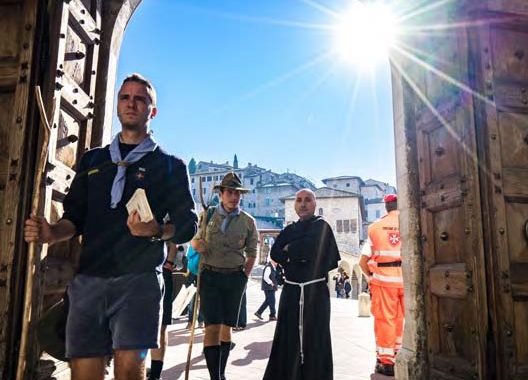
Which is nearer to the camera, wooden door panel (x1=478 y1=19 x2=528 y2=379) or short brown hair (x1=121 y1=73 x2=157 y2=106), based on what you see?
short brown hair (x1=121 y1=73 x2=157 y2=106)

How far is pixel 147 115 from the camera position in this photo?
255 cm

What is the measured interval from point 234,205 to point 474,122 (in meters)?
2.55

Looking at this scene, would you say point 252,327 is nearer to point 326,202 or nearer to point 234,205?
point 234,205

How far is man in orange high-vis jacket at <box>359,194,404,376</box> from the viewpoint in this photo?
518cm

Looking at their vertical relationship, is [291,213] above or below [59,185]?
above

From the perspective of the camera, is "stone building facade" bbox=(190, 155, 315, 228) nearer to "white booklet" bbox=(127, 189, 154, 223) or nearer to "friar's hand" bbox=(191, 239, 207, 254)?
"friar's hand" bbox=(191, 239, 207, 254)

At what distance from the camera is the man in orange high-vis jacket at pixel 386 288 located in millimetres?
5184

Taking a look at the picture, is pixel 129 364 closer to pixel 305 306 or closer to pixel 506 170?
pixel 305 306

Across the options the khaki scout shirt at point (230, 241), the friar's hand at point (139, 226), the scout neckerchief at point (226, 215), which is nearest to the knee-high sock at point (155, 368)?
Result: the khaki scout shirt at point (230, 241)

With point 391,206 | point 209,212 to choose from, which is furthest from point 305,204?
point 391,206

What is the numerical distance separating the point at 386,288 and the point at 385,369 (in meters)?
0.94

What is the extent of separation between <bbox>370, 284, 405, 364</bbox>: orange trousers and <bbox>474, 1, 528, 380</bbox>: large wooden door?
205cm

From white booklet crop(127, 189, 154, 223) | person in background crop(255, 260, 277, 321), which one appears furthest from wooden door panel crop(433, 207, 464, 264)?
person in background crop(255, 260, 277, 321)

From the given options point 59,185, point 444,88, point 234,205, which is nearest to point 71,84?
point 59,185
